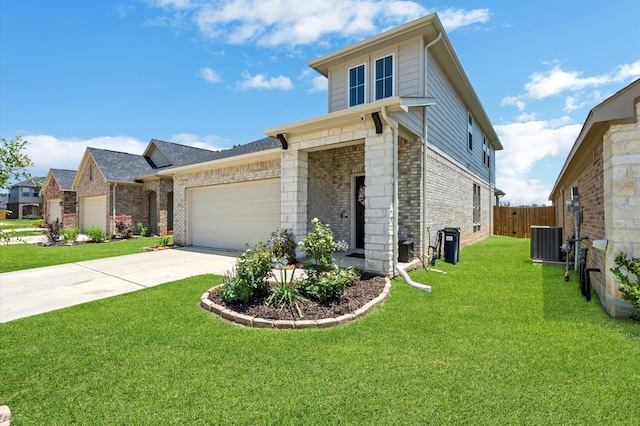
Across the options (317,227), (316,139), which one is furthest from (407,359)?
(316,139)

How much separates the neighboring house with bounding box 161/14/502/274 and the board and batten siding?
0.04 m

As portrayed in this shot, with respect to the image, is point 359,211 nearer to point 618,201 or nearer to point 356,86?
point 356,86

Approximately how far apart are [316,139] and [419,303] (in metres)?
4.43

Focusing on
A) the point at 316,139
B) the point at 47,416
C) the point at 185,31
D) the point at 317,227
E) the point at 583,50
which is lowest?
the point at 47,416

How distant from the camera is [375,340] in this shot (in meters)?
3.45

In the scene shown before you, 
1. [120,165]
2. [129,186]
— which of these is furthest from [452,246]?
[120,165]

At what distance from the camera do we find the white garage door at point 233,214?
9.54m

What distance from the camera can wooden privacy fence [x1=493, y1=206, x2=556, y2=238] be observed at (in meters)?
16.1

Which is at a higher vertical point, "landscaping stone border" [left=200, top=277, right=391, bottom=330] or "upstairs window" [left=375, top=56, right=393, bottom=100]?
"upstairs window" [left=375, top=56, right=393, bottom=100]

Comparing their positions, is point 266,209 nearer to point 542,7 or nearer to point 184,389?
point 184,389

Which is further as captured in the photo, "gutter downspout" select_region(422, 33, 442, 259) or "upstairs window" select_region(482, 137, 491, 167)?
"upstairs window" select_region(482, 137, 491, 167)

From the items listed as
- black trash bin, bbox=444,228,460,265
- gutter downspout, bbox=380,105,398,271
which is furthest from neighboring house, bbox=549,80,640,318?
black trash bin, bbox=444,228,460,265

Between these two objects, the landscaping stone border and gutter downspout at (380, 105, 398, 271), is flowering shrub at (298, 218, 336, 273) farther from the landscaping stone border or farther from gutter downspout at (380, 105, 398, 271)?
gutter downspout at (380, 105, 398, 271)

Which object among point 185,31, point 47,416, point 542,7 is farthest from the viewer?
point 185,31
